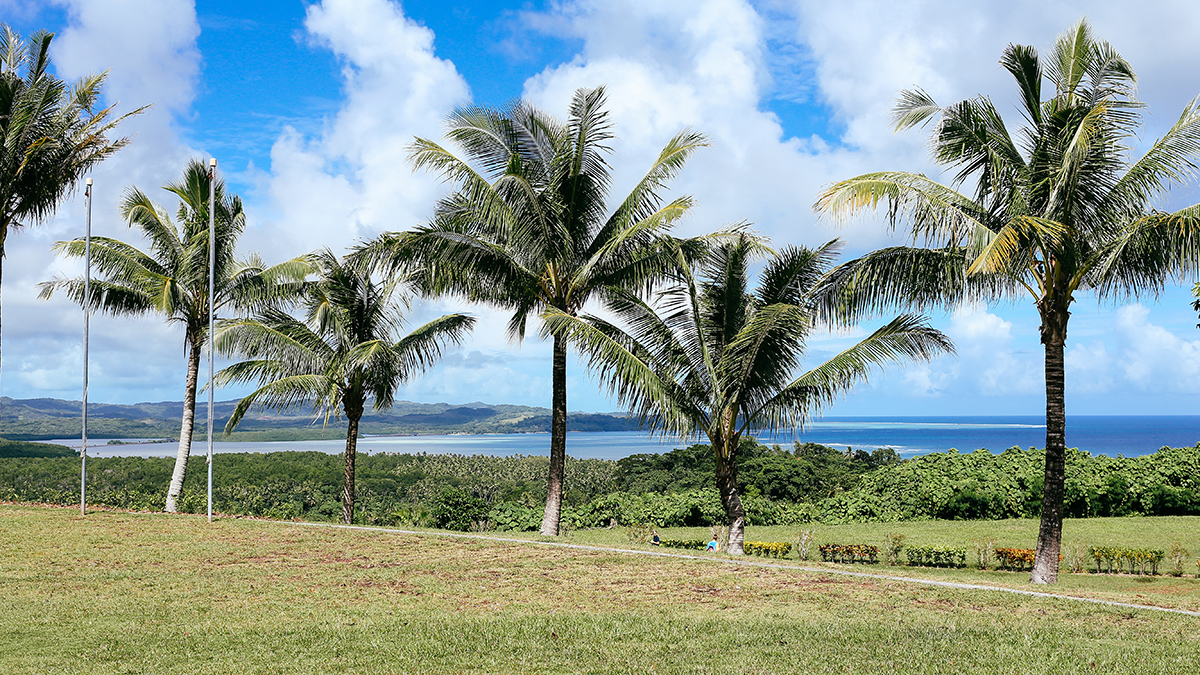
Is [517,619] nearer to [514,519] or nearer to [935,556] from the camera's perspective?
[935,556]

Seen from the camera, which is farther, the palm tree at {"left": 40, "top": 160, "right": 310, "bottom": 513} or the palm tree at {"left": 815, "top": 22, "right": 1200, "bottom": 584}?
the palm tree at {"left": 40, "top": 160, "right": 310, "bottom": 513}

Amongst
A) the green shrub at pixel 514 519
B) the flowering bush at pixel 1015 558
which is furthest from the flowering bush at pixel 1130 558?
the green shrub at pixel 514 519

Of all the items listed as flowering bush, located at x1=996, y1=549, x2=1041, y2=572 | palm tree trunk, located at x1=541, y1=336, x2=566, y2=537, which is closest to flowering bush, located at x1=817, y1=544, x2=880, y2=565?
flowering bush, located at x1=996, y1=549, x2=1041, y2=572

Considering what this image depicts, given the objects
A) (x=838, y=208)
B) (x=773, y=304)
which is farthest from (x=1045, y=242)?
(x=773, y=304)

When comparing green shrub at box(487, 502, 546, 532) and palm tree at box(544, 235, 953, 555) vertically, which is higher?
palm tree at box(544, 235, 953, 555)

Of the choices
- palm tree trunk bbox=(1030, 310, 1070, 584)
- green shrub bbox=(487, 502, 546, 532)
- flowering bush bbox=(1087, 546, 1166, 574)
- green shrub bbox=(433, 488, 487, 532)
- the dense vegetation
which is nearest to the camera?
palm tree trunk bbox=(1030, 310, 1070, 584)

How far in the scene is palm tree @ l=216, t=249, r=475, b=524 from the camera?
56.4 ft

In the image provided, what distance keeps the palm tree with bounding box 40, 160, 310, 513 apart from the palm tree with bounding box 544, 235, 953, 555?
7748 mm

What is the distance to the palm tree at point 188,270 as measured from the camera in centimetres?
1670

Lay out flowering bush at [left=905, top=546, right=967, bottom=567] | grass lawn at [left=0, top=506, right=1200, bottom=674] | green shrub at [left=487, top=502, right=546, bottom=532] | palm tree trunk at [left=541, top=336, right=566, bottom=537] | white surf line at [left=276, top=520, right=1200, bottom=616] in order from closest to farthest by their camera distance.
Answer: grass lawn at [left=0, top=506, right=1200, bottom=674]
white surf line at [left=276, top=520, right=1200, bottom=616]
flowering bush at [left=905, top=546, right=967, bottom=567]
palm tree trunk at [left=541, top=336, right=566, bottom=537]
green shrub at [left=487, top=502, right=546, bottom=532]

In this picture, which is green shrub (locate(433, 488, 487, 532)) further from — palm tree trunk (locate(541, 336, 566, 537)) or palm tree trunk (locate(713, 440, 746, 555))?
palm tree trunk (locate(713, 440, 746, 555))

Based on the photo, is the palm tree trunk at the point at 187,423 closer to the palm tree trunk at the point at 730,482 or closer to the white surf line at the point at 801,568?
the white surf line at the point at 801,568

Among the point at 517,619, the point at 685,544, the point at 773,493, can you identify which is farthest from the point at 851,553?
the point at 773,493

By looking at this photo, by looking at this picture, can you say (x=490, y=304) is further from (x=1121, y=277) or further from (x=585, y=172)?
(x=1121, y=277)
